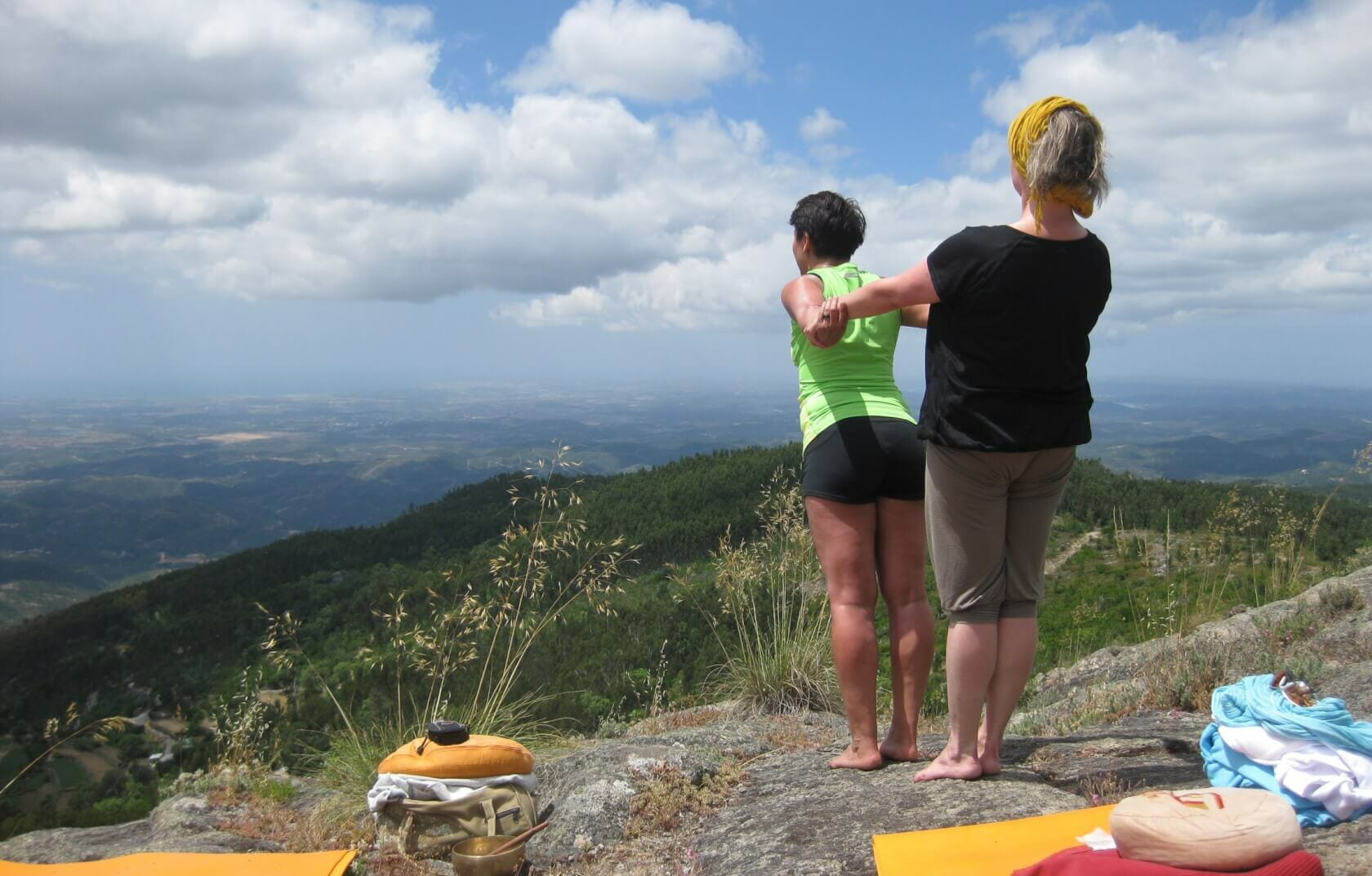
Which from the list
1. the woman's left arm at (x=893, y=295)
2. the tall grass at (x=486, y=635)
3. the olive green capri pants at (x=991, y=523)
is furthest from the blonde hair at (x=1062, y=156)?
the tall grass at (x=486, y=635)

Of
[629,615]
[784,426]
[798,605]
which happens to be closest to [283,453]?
[784,426]

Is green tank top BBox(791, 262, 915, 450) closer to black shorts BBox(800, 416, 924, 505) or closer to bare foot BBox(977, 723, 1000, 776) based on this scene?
black shorts BBox(800, 416, 924, 505)

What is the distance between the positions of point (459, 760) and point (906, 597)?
1497mm

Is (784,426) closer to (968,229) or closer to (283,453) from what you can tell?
(283,453)

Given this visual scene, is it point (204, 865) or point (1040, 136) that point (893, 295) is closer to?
point (1040, 136)

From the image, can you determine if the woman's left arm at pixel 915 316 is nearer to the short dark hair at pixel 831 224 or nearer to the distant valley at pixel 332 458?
the short dark hair at pixel 831 224

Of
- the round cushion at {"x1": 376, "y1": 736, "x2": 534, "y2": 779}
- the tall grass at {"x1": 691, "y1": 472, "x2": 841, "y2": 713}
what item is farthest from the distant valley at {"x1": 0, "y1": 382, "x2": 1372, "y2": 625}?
the round cushion at {"x1": 376, "y1": 736, "x2": 534, "y2": 779}

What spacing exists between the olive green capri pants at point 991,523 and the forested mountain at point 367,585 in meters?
9.26

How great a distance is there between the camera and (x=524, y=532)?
410 cm

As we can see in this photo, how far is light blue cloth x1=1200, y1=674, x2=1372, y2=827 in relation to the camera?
1.98 m

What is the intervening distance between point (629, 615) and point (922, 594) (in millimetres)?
→ 12103

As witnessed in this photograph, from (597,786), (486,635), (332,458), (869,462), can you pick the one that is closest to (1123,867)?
(869,462)

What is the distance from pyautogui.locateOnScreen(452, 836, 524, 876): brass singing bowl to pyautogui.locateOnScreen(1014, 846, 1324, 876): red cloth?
1.46 metres

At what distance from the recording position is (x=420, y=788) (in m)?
2.70
